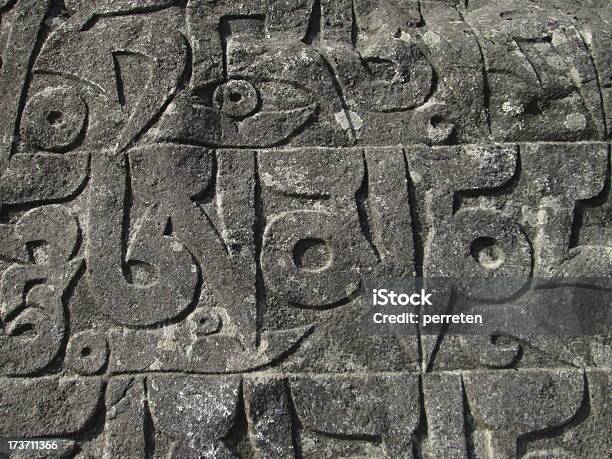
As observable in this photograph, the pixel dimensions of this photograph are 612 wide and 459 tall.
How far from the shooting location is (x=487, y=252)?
7.45 feet

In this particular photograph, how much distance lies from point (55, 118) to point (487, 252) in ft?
5.64

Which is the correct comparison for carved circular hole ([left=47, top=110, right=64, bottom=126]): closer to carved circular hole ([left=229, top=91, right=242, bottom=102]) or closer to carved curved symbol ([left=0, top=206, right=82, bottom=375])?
carved curved symbol ([left=0, top=206, right=82, bottom=375])

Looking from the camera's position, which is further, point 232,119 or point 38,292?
point 232,119

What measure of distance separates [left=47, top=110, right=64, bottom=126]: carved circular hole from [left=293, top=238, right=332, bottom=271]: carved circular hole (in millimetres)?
1027

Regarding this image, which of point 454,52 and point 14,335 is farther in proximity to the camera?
point 454,52

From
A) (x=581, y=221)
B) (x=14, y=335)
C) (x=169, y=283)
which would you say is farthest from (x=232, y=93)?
(x=581, y=221)

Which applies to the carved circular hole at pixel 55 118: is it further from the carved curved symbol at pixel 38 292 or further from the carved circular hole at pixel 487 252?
the carved circular hole at pixel 487 252

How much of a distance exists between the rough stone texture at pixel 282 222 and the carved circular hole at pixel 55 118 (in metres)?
0.02

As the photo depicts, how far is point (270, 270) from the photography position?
221 centimetres

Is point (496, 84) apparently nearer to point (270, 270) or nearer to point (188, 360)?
point (270, 270)

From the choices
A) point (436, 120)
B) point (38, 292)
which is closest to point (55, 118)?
point (38, 292)

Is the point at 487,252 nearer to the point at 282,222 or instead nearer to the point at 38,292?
the point at 282,222

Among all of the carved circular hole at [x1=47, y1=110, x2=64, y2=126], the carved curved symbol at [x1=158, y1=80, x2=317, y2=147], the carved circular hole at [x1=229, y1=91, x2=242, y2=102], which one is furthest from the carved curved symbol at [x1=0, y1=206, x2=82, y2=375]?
the carved circular hole at [x1=229, y1=91, x2=242, y2=102]

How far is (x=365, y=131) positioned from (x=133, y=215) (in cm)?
93
